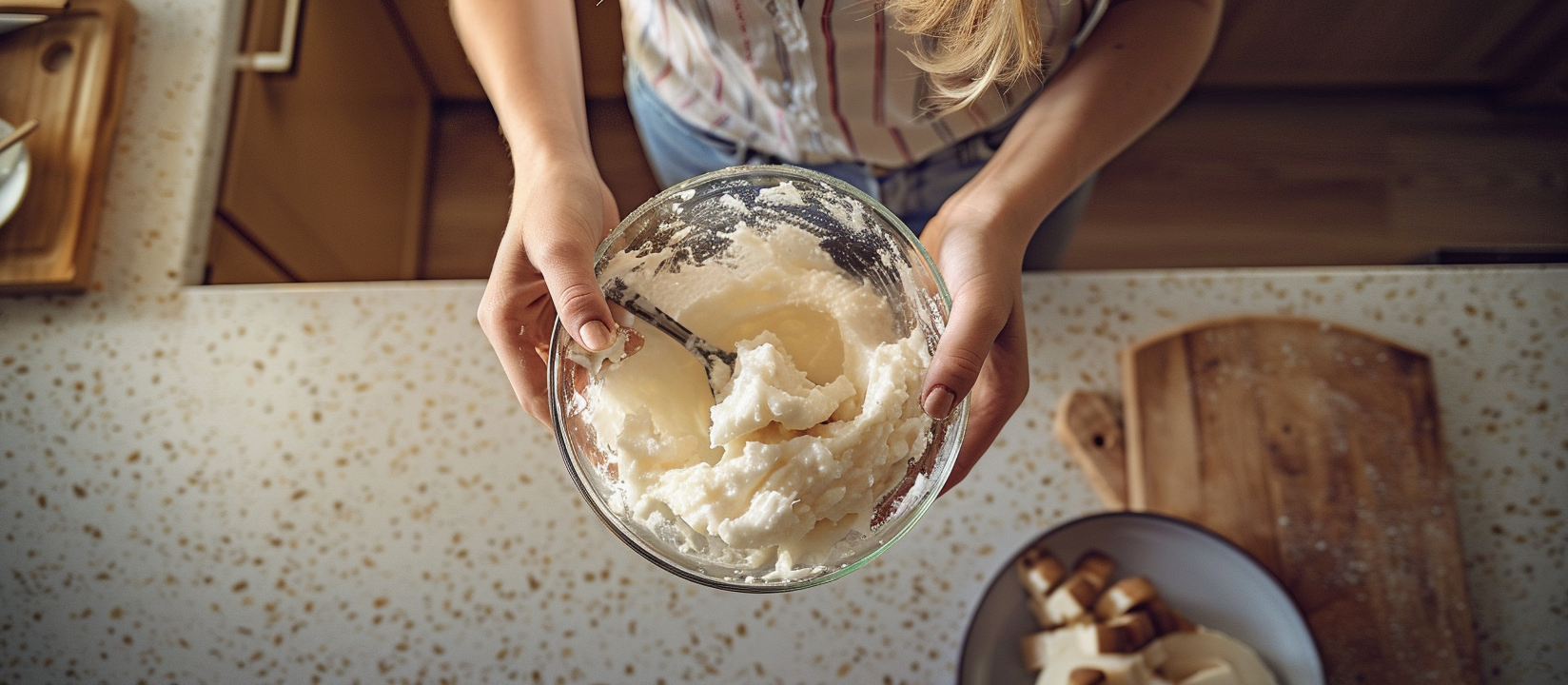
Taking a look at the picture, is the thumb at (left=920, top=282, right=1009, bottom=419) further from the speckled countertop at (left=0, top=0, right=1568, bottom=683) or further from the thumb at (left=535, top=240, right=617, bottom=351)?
the speckled countertop at (left=0, top=0, right=1568, bottom=683)

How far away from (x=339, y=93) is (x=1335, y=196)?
2150 mm

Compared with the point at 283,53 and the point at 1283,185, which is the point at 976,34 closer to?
the point at 283,53

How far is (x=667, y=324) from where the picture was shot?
647 mm

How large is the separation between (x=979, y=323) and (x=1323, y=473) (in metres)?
0.63

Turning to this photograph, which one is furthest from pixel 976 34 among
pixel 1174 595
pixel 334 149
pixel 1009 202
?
pixel 334 149

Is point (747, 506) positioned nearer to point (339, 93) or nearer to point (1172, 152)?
point (339, 93)

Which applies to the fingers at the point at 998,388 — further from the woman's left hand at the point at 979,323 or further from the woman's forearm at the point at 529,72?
the woman's forearm at the point at 529,72

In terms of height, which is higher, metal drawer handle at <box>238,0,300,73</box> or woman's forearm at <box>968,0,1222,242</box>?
metal drawer handle at <box>238,0,300,73</box>

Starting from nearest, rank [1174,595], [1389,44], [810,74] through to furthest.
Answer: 1. [810,74]
2. [1174,595]
3. [1389,44]

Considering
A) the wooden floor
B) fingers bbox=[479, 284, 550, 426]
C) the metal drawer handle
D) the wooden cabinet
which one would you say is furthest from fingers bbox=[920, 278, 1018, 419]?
the wooden cabinet

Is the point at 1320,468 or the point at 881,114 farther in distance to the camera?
the point at 1320,468

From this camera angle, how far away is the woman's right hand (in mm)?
562

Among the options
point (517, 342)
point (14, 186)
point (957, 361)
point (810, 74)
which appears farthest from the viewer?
point (14, 186)

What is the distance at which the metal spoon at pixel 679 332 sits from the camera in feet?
2.12
